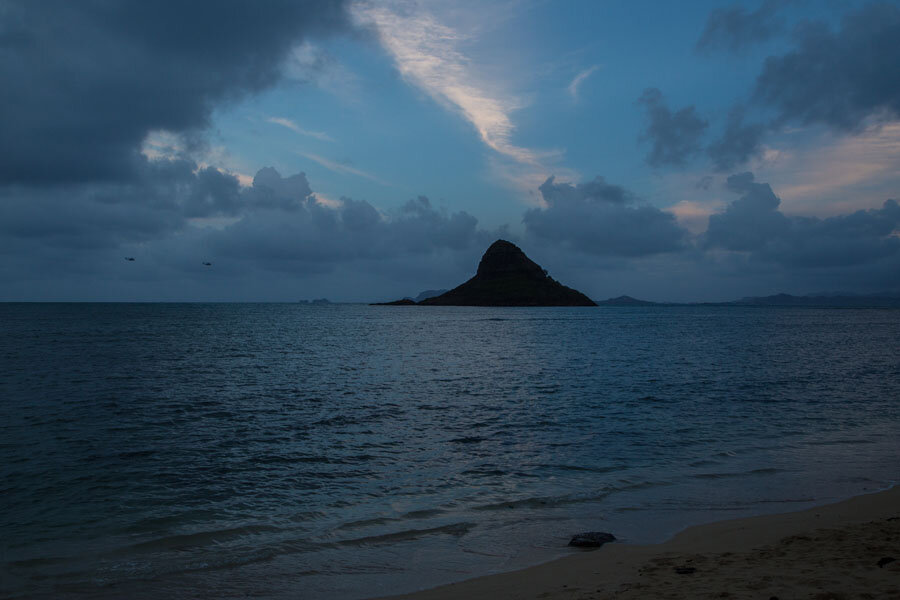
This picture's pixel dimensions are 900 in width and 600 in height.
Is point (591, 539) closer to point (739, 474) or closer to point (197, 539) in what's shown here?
point (739, 474)

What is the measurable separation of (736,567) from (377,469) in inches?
397

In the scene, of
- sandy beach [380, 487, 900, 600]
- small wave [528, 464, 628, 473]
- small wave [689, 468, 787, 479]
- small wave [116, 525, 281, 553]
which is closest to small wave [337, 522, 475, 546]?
small wave [116, 525, 281, 553]

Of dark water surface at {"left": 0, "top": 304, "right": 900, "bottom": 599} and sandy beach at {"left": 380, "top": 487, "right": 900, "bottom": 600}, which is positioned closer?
sandy beach at {"left": 380, "top": 487, "right": 900, "bottom": 600}

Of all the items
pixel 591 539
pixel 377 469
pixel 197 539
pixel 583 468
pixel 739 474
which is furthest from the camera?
pixel 583 468

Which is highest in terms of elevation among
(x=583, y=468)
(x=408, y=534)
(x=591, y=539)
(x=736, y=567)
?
(x=736, y=567)

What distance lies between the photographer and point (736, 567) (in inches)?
331

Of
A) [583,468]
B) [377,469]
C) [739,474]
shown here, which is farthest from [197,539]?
[739,474]

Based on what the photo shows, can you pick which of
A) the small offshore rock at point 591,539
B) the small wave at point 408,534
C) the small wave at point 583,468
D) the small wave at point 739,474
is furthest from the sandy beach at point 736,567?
the small wave at point 583,468

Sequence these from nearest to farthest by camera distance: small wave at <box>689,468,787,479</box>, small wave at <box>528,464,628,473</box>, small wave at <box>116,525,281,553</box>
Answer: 1. small wave at <box>116,525,281,553</box>
2. small wave at <box>689,468,787,479</box>
3. small wave at <box>528,464,628,473</box>

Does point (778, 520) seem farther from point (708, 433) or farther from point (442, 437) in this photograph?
point (442, 437)

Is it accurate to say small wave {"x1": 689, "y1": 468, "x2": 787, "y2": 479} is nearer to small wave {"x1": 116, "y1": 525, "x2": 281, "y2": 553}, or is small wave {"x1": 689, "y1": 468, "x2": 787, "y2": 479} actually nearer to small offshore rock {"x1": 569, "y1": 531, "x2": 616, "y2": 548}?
small offshore rock {"x1": 569, "y1": 531, "x2": 616, "y2": 548}

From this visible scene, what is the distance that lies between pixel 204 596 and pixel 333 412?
16.1m

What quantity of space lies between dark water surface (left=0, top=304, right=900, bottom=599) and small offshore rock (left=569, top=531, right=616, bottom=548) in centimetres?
33

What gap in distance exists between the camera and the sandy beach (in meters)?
7.26
